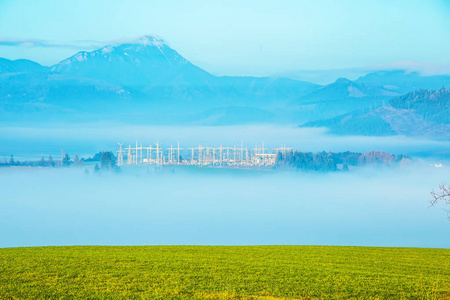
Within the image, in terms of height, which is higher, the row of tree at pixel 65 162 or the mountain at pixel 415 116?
the mountain at pixel 415 116

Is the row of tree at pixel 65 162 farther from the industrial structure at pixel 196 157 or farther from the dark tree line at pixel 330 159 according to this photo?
the dark tree line at pixel 330 159

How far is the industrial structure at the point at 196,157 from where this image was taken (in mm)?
144500

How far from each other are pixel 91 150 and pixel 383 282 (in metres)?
150

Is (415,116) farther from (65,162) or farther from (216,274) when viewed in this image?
(216,274)

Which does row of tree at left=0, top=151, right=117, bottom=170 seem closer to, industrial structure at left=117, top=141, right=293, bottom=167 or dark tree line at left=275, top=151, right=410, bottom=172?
industrial structure at left=117, top=141, right=293, bottom=167

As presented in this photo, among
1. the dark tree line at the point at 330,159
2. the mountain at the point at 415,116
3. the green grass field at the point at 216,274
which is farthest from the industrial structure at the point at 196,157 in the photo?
the green grass field at the point at 216,274

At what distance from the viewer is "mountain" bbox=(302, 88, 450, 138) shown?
14288 cm

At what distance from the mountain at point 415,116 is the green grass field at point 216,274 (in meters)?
123

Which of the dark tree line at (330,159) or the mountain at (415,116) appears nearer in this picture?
the dark tree line at (330,159)

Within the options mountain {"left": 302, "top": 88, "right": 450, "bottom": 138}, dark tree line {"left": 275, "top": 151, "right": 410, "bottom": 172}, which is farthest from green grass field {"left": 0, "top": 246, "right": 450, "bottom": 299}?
mountain {"left": 302, "top": 88, "right": 450, "bottom": 138}

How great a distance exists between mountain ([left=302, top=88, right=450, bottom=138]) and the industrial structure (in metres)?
25.1

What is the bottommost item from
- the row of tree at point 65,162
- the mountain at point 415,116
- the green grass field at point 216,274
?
the green grass field at point 216,274

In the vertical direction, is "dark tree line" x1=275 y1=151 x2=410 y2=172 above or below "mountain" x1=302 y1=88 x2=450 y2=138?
below

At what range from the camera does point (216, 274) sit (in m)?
18.8
